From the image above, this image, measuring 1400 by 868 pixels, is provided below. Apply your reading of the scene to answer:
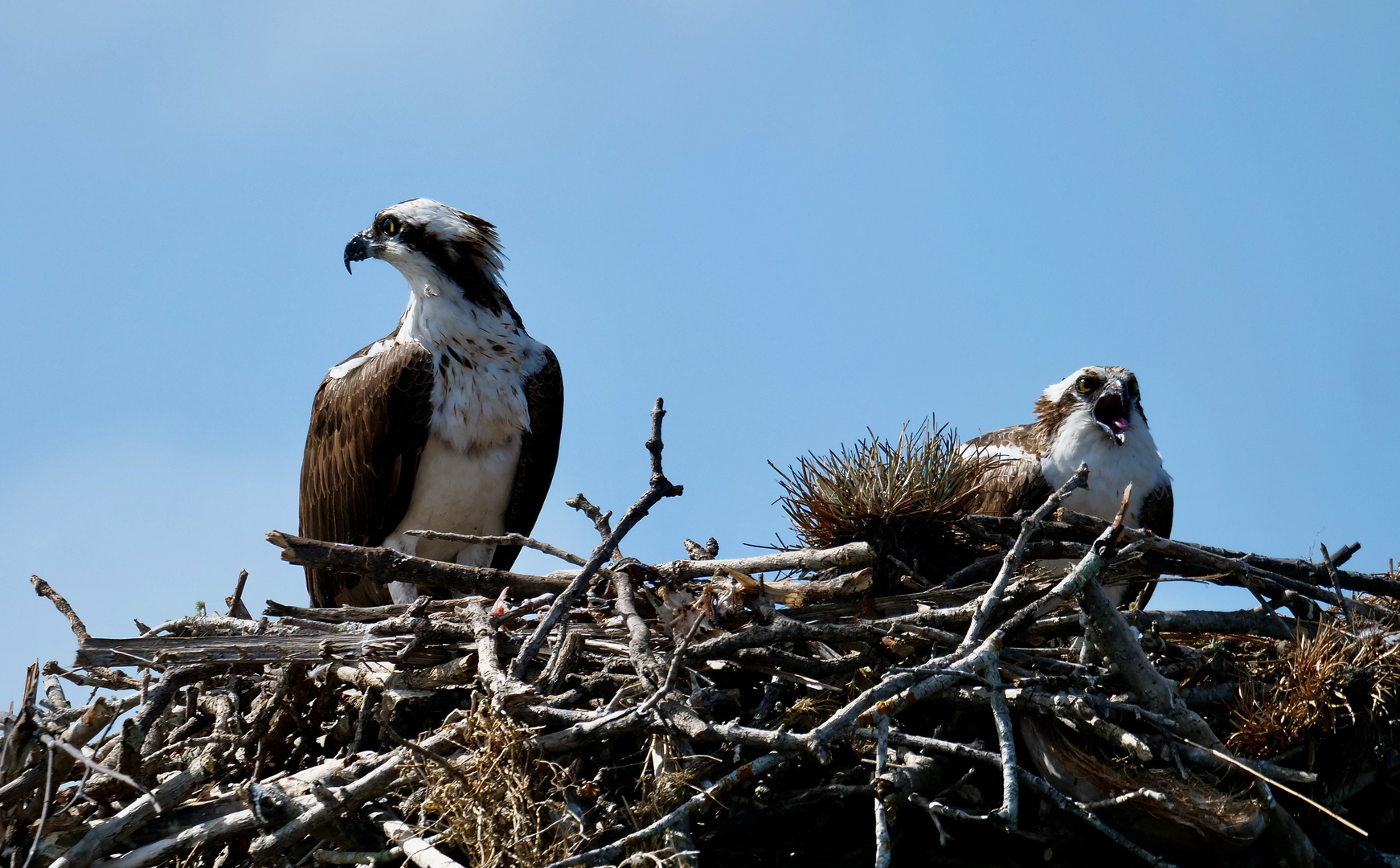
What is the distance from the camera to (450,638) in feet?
13.6

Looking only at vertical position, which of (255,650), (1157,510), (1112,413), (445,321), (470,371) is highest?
(445,321)

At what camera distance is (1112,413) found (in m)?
6.32

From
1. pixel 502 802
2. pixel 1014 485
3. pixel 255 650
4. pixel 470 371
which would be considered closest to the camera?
pixel 502 802

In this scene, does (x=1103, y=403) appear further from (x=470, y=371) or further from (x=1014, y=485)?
(x=470, y=371)

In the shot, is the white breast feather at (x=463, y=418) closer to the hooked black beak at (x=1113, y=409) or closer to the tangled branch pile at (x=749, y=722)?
the tangled branch pile at (x=749, y=722)

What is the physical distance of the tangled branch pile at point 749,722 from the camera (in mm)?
3322

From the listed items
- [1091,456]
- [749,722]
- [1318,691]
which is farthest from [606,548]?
[1091,456]

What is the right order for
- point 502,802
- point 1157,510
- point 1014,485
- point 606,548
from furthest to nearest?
point 1157,510 < point 1014,485 < point 606,548 < point 502,802

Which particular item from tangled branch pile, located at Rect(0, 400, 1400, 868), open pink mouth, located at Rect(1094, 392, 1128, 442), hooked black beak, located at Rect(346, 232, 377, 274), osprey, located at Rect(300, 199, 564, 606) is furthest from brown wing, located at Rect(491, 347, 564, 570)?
open pink mouth, located at Rect(1094, 392, 1128, 442)

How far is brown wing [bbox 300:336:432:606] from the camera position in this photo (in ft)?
20.4

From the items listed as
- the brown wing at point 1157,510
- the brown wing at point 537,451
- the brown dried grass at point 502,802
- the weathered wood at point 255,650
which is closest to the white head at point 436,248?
the brown wing at point 537,451

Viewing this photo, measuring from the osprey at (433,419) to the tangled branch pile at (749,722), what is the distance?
1.84 metres

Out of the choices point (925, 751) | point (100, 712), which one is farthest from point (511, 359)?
point (925, 751)

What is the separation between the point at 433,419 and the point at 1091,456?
3.15m
